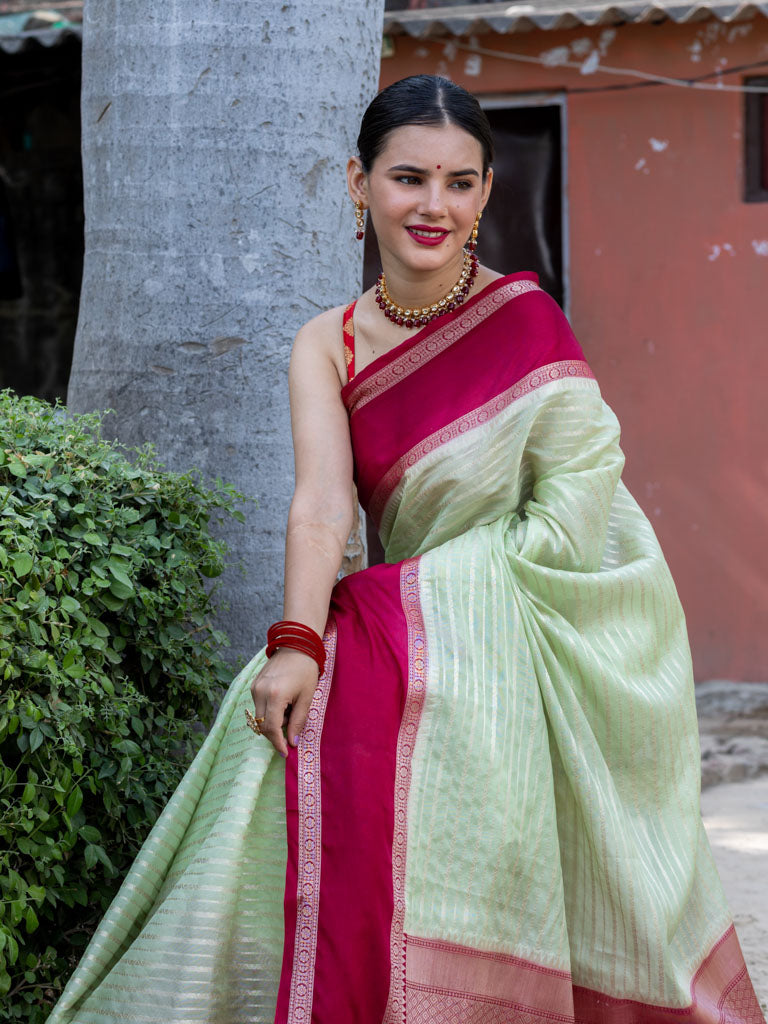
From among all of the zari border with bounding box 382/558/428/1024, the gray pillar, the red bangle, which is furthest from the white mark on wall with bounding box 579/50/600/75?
the red bangle

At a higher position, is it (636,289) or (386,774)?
(636,289)

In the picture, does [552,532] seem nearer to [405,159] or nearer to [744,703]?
[405,159]

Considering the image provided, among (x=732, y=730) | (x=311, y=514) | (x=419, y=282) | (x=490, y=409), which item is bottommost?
(x=732, y=730)

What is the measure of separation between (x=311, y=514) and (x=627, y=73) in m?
4.54

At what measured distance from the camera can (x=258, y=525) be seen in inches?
120

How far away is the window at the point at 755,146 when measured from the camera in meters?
6.03

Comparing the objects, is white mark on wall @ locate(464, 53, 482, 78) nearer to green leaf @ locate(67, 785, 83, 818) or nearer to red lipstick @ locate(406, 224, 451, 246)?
red lipstick @ locate(406, 224, 451, 246)

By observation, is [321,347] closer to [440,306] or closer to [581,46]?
[440,306]

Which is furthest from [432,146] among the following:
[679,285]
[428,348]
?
[679,285]

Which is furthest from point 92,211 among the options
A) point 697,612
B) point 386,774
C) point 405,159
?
point 697,612

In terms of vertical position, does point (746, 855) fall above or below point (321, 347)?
below

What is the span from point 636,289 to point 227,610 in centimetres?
379

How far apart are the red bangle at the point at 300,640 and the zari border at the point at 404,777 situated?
0.15 metres

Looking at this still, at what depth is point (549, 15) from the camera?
5.81 meters
